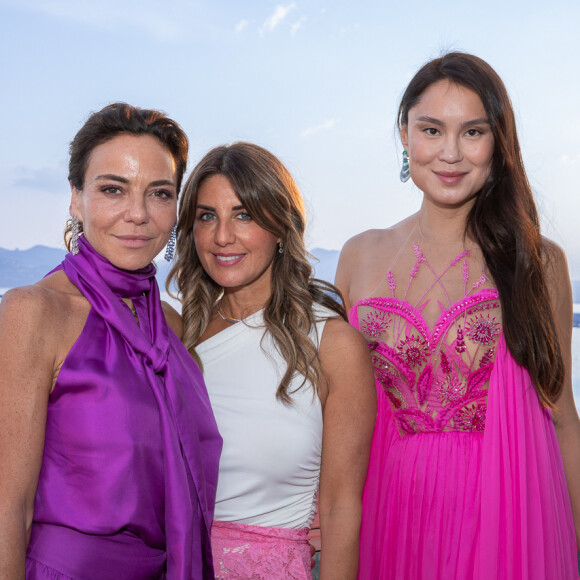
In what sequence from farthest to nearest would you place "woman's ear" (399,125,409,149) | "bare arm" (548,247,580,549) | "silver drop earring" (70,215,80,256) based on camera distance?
1. "woman's ear" (399,125,409,149)
2. "bare arm" (548,247,580,549)
3. "silver drop earring" (70,215,80,256)

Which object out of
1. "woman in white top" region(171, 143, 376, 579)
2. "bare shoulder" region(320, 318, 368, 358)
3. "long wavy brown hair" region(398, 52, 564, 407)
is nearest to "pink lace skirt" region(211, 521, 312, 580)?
"woman in white top" region(171, 143, 376, 579)

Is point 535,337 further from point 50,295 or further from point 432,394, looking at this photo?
point 50,295

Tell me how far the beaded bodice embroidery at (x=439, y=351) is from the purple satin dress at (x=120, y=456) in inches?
29.5

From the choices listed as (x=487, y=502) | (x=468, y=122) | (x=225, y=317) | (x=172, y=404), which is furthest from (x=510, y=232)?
(x=172, y=404)

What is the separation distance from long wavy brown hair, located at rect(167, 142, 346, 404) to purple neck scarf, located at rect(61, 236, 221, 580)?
0.29m

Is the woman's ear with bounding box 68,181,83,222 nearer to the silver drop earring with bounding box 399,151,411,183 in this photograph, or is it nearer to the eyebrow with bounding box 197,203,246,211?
the eyebrow with bounding box 197,203,246,211

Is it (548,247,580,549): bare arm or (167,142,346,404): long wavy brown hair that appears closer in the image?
(167,142,346,404): long wavy brown hair

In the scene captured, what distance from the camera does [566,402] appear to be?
262 centimetres

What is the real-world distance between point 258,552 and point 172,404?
22.5 inches

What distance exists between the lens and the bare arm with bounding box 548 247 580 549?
8.59ft

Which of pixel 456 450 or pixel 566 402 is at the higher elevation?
pixel 566 402

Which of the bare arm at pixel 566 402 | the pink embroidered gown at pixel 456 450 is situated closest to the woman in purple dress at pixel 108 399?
the pink embroidered gown at pixel 456 450

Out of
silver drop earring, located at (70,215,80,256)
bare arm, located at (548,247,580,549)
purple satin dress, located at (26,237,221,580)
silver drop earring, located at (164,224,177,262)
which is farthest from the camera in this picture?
bare arm, located at (548,247,580,549)

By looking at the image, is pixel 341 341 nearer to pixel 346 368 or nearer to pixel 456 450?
pixel 346 368
